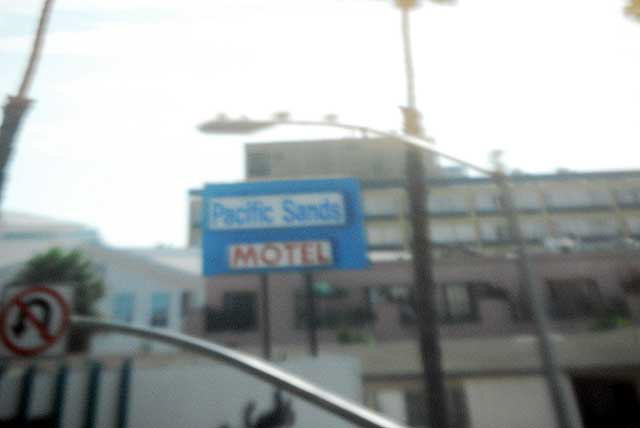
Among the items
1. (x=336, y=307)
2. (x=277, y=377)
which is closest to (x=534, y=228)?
(x=336, y=307)

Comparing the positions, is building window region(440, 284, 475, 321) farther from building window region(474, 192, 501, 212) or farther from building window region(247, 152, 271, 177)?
building window region(247, 152, 271, 177)

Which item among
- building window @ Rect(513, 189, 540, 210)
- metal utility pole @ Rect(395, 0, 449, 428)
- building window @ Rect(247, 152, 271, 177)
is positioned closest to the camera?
metal utility pole @ Rect(395, 0, 449, 428)

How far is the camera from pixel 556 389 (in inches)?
269

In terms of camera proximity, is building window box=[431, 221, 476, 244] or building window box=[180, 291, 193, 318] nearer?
building window box=[180, 291, 193, 318]

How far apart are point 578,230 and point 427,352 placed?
1556 inches

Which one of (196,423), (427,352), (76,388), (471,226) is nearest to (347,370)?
(427,352)

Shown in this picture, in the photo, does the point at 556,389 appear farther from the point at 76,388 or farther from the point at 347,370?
the point at 76,388

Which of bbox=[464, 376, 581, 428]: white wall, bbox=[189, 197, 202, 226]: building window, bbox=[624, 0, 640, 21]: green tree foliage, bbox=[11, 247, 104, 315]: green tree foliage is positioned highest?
bbox=[189, 197, 202, 226]: building window

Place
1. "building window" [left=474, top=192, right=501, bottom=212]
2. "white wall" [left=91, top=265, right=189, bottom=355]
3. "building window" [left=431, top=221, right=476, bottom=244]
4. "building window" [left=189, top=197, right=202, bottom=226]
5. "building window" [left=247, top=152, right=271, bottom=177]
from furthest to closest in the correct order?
"building window" [left=247, top=152, right=271, bottom=177], "building window" [left=474, top=192, right=501, bottom=212], "building window" [left=431, top=221, right=476, bottom=244], "building window" [left=189, top=197, right=202, bottom=226], "white wall" [left=91, top=265, right=189, bottom=355]

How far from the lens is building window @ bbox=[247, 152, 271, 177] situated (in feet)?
144

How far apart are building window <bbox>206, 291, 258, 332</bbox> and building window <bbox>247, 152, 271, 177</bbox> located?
20.9 meters

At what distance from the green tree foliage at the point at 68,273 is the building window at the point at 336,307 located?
45.2ft

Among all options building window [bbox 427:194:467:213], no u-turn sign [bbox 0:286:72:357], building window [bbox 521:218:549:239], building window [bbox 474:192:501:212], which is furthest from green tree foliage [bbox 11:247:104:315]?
building window [bbox 521:218:549:239]

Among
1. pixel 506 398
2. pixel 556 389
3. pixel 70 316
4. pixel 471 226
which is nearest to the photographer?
pixel 70 316
